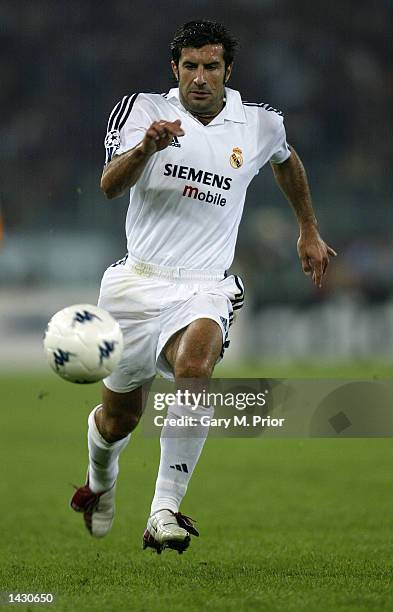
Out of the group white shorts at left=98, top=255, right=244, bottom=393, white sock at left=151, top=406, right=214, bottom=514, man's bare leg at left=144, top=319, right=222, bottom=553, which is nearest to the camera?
man's bare leg at left=144, top=319, right=222, bottom=553

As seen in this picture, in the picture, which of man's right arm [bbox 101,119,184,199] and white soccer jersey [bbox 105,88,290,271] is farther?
white soccer jersey [bbox 105,88,290,271]

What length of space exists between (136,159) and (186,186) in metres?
0.48

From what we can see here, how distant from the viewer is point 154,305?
4.86 metres

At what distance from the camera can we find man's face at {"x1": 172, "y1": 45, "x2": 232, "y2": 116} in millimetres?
4770

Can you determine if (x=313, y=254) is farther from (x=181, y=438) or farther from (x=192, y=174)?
(x=181, y=438)

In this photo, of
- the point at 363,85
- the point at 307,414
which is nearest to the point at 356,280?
the point at 363,85

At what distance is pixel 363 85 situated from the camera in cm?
2002

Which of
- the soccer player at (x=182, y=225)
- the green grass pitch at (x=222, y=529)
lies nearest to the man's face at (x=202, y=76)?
the soccer player at (x=182, y=225)

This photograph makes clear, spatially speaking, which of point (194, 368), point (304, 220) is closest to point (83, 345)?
point (194, 368)

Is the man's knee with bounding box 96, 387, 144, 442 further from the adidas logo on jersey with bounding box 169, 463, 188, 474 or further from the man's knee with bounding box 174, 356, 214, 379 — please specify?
the man's knee with bounding box 174, 356, 214, 379

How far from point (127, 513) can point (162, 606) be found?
282 centimetres

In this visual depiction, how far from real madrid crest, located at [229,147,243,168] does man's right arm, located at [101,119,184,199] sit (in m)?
0.59

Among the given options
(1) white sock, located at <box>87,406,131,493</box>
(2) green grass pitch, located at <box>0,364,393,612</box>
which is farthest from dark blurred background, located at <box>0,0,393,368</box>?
(1) white sock, located at <box>87,406,131,493</box>

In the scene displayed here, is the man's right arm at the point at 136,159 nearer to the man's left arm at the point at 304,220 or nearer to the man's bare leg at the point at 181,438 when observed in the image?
the man's bare leg at the point at 181,438
